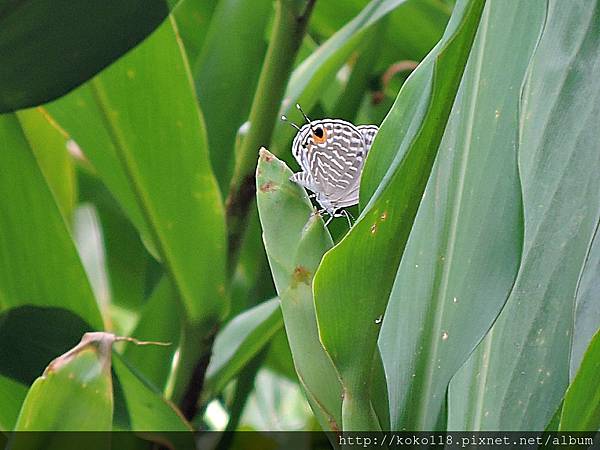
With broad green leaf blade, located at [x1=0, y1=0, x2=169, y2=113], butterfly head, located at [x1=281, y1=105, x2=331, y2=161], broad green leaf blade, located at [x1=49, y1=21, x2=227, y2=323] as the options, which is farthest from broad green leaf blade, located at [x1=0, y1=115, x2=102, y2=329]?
butterfly head, located at [x1=281, y1=105, x2=331, y2=161]

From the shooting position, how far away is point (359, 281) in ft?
1.61

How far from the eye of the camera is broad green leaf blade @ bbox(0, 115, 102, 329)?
2.94 feet

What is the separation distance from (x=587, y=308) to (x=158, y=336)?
51 cm

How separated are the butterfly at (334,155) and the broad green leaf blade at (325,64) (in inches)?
10.8

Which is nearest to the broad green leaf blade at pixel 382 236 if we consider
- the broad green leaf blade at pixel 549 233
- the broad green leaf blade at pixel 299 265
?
the broad green leaf blade at pixel 299 265

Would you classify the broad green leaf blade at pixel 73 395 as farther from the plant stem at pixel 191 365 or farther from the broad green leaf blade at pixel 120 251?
the broad green leaf blade at pixel 120 251

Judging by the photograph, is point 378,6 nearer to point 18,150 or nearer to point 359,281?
point 18,150

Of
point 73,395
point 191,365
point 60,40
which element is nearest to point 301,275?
point 73,395

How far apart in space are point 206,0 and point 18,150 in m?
0.46

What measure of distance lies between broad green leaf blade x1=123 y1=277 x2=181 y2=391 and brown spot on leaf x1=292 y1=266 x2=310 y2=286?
530 mm

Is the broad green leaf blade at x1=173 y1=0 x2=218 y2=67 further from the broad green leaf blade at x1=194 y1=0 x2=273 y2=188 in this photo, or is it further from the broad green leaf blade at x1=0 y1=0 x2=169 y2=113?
the broad green leaf blade at x1=0 y1=0 x2=169 y2=113

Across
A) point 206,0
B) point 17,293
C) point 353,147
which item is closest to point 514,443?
point 353,147

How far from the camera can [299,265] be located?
21.1 inches

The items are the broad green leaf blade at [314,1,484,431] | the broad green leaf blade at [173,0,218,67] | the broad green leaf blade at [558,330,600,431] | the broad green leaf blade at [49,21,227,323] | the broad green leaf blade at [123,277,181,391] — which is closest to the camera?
the broad green leaf blade at [314,1,484,431]
